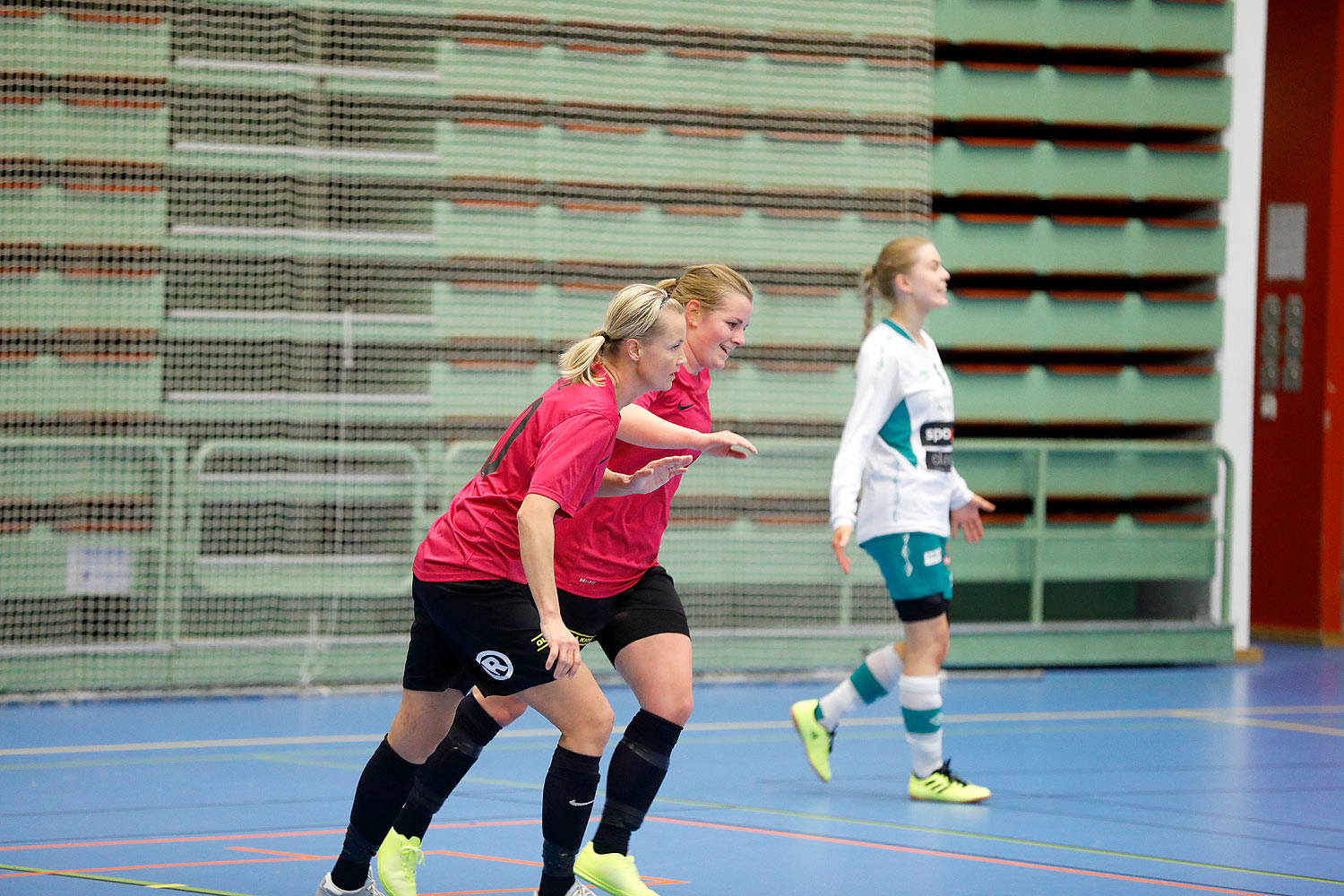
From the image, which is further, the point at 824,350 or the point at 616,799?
the point at 824,350

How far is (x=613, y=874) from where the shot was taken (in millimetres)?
3535

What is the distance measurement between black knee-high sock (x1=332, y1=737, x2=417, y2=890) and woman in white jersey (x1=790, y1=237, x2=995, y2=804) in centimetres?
201

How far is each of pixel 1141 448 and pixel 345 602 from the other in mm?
4477

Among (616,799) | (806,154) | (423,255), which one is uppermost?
(806,154)

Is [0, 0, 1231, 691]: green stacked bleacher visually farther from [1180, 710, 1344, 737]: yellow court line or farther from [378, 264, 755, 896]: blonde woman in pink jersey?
[378, 264, 755, 896]: blonde woman in pink jersey

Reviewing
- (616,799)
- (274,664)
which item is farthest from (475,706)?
(274,664)

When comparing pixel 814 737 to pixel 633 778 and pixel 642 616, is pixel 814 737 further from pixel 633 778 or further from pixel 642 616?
pixel 633 778

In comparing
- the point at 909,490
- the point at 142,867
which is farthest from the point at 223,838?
the point at 909,490

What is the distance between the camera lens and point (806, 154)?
895cm

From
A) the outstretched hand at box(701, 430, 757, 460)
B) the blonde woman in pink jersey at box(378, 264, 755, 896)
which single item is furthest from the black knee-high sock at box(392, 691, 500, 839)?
the outstretched hand at box(701, 430, 757, 460)

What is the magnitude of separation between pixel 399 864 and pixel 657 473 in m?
1.06

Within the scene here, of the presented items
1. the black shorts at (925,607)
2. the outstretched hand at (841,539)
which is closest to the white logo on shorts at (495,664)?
the outstretched hand at (841,539)

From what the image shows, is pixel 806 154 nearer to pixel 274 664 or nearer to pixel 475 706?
pixel 274 664

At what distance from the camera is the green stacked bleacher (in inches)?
307
